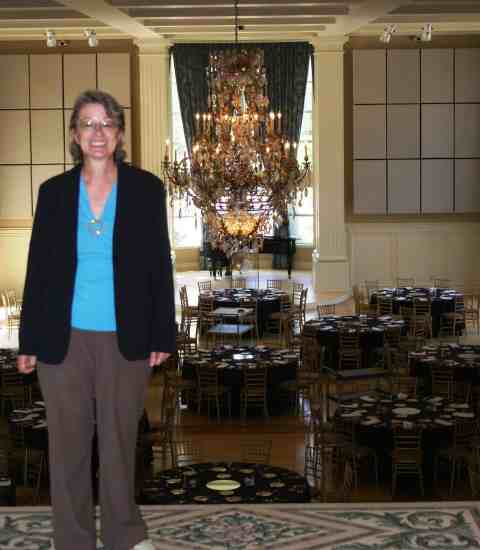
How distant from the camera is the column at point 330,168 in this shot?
22.6 m

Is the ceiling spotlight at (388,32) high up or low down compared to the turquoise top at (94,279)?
up

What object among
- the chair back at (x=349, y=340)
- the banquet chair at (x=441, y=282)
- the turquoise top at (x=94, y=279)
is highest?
the turquoise top at (x=94, y=279)

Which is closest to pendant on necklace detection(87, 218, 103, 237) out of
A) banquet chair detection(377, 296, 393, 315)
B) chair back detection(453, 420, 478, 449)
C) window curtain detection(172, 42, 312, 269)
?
chair back detection(453, 420, 478, 449)

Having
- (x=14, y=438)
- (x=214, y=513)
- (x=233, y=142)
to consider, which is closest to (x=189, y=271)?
(x=233, y=142)

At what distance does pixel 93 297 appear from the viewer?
3.89 m

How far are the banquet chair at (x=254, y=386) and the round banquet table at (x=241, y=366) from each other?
0.09 metres

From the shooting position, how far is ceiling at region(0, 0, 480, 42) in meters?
17.0

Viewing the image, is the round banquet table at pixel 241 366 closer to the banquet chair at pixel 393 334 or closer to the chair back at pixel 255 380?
the chair back at pixel 255 380

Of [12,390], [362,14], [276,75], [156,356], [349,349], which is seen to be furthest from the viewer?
[276,75]

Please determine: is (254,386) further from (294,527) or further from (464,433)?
(294,527)

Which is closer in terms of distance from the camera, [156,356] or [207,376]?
[156,356]

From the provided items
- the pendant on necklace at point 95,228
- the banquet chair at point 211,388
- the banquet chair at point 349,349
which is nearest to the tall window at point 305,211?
the banquet chair at point 349,349

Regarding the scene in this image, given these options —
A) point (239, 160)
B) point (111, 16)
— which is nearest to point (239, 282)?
point (111, 16)

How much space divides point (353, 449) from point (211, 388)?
10.9 ft
